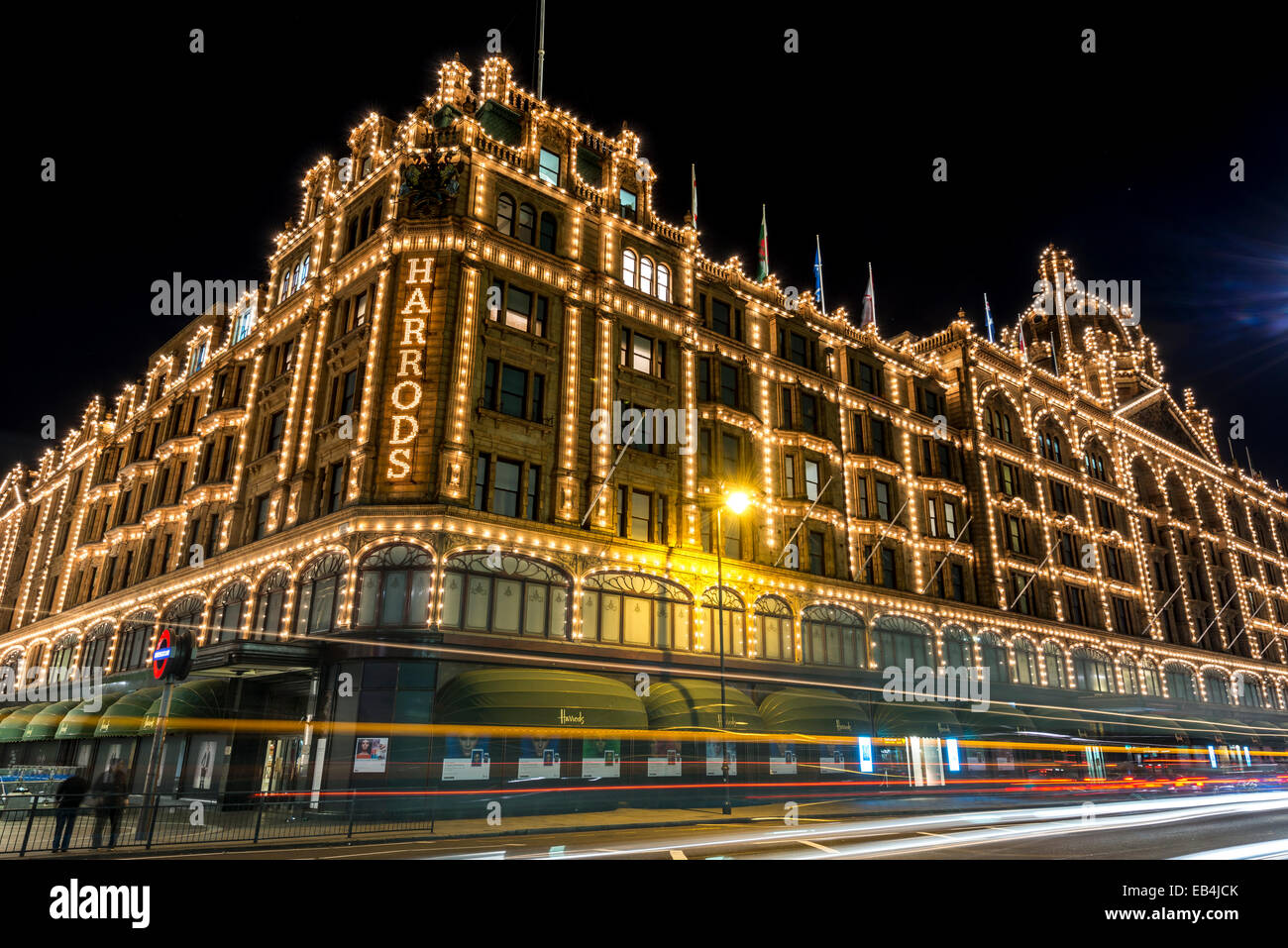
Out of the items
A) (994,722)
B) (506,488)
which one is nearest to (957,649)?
(994,722)

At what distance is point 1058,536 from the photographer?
54.4 metres

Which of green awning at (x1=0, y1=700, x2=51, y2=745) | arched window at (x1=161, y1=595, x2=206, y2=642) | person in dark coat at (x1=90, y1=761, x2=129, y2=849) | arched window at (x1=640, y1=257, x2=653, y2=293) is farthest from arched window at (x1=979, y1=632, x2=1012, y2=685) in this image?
green awning at (x1=0, y1=700, x2=51, y2=745)

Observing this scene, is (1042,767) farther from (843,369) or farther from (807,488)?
(843,369)

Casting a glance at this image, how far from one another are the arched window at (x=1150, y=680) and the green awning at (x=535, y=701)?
4428 cm

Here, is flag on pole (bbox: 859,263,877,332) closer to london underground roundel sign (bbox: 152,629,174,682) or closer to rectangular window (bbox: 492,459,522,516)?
rectangular window (bbox: 492,459,522,516)

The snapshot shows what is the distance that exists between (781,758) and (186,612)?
27.5 metres

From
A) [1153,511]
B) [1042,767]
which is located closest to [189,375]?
[1042,767]

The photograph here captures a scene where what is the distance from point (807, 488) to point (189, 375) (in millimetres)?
35638

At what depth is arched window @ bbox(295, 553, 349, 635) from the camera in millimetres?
27984

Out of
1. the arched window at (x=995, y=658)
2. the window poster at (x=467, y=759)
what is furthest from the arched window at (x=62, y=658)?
the arched window at (x=995, y=658)

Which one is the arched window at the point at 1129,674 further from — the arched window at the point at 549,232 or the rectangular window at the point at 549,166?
the rectangular window at the point at 549,166

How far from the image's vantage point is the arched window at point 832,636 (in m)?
37.7
